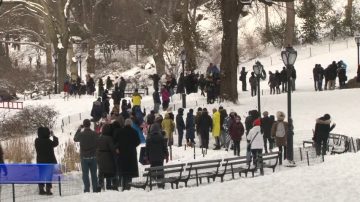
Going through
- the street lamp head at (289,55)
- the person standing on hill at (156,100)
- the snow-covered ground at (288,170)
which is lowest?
the snow-covered ground at (288,170)

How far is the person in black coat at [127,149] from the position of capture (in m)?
14.9

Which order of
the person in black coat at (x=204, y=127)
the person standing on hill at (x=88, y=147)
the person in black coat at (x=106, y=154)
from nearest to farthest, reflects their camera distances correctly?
1. the person standing on hill at (x=88, y=147)
2. the person in black coat at (x=106, y=154)
3. the person in black coat at (x=204, y=127)

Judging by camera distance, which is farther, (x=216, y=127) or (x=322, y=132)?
(x=216, y=127)

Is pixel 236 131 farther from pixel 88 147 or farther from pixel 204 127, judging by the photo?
pixel 88 147

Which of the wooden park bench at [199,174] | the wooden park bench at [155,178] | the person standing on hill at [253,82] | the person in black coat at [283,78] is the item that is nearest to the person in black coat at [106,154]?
the wooden park bench at [155,178]

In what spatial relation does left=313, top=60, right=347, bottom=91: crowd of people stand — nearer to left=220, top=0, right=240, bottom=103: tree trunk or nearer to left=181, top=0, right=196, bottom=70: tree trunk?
left=220, top=0, right=240, bottom=103: tree trunk

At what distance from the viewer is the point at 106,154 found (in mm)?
14805

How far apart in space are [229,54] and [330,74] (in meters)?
6.36

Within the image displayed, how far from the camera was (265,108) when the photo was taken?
29.7m

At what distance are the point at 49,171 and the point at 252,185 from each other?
174 inches

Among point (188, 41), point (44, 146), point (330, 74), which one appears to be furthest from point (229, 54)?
point (44, 146)

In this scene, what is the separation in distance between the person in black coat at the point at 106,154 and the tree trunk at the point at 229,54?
1605 cm

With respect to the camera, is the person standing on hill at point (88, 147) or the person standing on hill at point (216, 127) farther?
the person standing on hill at point (216, 127)

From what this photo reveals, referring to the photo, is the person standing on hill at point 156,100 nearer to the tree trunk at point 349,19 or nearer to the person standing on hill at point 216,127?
the person standing on hill at point 216,127
